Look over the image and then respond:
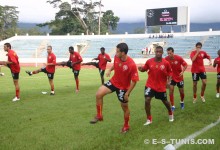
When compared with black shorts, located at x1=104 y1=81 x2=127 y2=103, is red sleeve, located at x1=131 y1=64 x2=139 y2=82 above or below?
above

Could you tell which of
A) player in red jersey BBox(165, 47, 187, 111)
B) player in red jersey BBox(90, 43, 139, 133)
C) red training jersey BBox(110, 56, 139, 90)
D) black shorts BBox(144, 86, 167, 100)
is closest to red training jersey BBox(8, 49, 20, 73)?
player in red jersey BBox(165, 47, 187, 111)

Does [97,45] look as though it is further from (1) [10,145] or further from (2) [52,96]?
(1) [10,145]

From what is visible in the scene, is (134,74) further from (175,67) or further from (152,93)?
(175,67)

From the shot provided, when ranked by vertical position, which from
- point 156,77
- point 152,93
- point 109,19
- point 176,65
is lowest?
point 152,93

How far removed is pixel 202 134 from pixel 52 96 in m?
7.80

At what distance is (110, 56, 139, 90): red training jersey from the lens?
7.43m

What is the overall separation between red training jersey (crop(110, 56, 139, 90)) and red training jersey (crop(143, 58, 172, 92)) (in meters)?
0.80

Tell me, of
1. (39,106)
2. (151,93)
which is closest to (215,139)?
(151,93)

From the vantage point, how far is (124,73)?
24.7ft

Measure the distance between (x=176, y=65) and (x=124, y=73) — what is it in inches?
126

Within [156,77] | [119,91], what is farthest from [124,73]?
[156,77]

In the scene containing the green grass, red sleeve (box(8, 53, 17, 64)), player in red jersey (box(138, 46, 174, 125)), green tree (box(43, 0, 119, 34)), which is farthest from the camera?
green tree (box(43, 0, 119, 34))

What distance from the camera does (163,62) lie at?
8.21 meters

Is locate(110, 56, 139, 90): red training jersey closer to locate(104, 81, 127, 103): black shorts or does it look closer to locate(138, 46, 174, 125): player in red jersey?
locate(104, 81, 127, 103): black shorts
